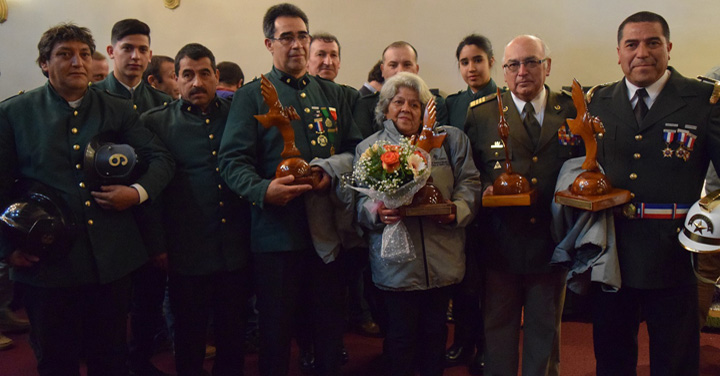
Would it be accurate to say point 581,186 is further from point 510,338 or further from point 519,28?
point 519,28

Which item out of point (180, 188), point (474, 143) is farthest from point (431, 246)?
point (180, 188)

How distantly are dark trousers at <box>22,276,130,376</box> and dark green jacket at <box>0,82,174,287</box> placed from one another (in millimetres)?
76

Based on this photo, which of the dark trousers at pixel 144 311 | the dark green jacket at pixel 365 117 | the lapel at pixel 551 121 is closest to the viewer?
the lapel at pixel 551 121

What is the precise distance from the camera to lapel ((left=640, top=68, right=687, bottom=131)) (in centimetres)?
198

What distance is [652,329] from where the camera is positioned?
202 centimetres

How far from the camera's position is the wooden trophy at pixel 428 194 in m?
2.06

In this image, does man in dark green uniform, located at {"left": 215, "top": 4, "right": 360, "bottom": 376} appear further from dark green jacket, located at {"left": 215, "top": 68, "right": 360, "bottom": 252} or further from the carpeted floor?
the carpeted floor

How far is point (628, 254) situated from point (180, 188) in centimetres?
196

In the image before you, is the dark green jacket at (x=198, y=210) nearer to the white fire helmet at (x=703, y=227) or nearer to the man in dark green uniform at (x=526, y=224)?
the man in dark green uniform at (x=526, y=224)

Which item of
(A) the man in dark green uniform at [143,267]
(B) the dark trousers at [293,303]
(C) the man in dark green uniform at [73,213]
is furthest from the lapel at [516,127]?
(A) the man in dark green uniform at [143,267]

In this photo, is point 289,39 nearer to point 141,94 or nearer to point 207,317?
point 141,94

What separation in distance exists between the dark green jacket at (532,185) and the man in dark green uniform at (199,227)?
1.17 metres

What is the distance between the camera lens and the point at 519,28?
4.34m

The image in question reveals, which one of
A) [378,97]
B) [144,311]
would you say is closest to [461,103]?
[378,97]
